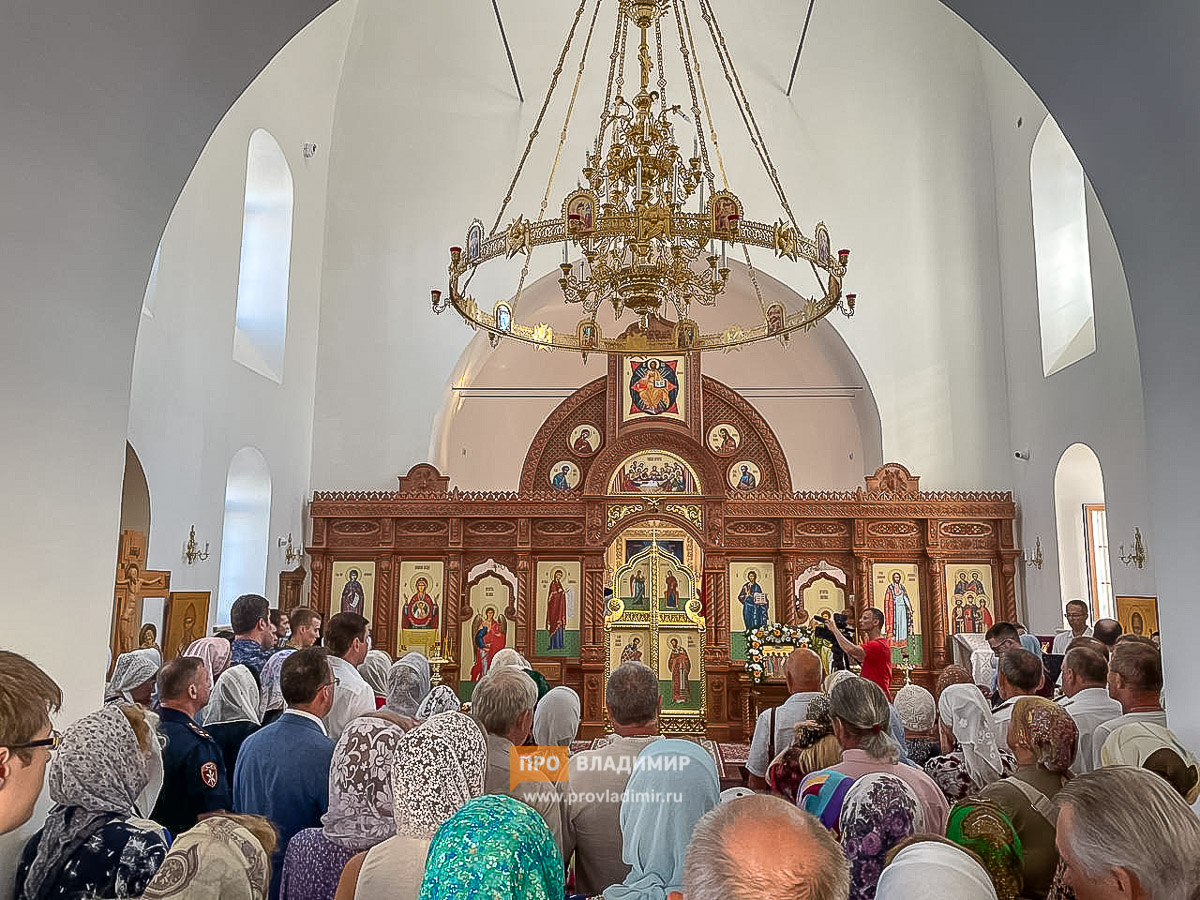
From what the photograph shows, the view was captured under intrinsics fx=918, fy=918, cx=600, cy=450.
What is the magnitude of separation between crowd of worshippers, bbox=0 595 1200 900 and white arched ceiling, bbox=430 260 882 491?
10.7m

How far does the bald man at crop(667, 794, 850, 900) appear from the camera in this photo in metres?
1.38

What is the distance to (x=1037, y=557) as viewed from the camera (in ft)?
36.8

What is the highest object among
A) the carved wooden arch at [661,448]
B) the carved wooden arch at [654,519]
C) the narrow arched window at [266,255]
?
the narrow arched window at [266,255]

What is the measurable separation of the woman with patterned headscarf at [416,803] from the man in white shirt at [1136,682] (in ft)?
7.75

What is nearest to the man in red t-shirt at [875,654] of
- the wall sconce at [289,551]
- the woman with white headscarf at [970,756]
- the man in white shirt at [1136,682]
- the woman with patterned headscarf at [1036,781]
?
the woman with white headscarf at [970,756]

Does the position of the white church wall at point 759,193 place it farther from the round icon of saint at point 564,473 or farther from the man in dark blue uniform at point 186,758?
the man in dark blue uniform at point 186,758

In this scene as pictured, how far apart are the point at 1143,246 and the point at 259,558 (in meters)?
9.96

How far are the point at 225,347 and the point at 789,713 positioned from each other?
26.1ft

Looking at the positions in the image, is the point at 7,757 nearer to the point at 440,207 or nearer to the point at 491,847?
the point at 491,847

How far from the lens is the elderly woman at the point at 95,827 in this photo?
204 cm

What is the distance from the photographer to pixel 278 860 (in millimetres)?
3000

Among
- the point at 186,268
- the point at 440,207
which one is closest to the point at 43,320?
the point at 186,268

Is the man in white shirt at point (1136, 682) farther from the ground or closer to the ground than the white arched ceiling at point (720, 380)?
closer to the ground

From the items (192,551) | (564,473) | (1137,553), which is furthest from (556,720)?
(564,473)
